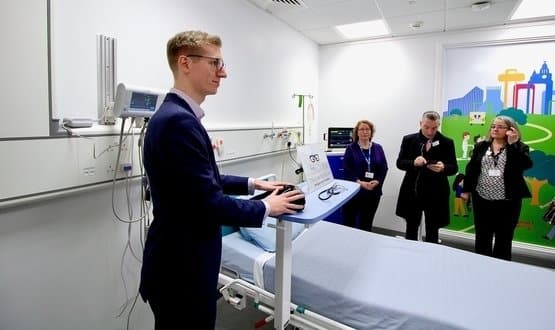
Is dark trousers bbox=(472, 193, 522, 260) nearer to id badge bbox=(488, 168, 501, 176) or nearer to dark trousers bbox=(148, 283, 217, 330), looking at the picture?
id badge bbox=(488, 168, 501, 176)

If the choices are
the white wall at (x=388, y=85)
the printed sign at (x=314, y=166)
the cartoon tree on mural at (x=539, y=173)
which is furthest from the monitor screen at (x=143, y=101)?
the cartoon tree on mural at (x=539, y=173)

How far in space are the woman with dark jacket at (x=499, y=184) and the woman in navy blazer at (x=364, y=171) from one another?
794 millimetres

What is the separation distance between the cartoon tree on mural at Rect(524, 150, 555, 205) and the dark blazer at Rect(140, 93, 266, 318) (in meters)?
3.63

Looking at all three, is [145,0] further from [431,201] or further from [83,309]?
[431,201]

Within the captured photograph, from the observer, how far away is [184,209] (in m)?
1.07

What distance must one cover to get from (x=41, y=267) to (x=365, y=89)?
382 cm

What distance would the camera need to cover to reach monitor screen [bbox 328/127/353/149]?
381cm

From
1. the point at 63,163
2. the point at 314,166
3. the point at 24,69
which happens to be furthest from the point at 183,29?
the point at 314,166

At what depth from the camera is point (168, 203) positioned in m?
1.08

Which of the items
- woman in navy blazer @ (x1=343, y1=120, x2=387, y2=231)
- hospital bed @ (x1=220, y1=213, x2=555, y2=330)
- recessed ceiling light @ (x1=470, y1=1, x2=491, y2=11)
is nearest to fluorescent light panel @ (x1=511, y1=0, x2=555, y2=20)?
recessed ceiling light @ (x1=470, y1=1, x2=491, y2=11)

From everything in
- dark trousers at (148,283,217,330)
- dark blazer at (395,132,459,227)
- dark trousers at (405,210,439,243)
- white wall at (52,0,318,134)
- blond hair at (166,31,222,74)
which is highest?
white wall at (52,0,318,134)

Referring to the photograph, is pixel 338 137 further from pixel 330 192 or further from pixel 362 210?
pixel 330 192

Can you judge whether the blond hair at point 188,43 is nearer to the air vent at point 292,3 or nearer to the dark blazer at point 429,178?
the air vent at point 292,3

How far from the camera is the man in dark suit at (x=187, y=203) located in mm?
1023
